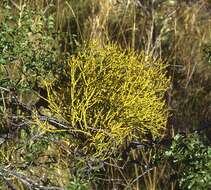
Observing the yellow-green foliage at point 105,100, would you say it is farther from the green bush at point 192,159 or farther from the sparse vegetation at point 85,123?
the green bush at point 192,159

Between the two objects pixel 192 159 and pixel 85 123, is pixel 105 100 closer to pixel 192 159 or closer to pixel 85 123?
pixel 85 123

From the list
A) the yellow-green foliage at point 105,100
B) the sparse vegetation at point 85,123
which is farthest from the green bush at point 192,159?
the yellow-green foliage at point 105,100

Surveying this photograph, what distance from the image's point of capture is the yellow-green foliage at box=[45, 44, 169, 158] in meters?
1.69

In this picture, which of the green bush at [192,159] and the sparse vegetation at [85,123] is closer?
the green bush at [192,159]

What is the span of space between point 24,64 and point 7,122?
0.67ft

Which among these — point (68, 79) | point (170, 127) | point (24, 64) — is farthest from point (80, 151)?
point (170, 127)

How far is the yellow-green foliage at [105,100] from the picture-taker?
5.53 feet

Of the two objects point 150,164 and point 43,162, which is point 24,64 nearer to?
point 43,162

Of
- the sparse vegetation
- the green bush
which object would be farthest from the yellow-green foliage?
the green bush

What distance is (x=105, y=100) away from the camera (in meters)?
1.70

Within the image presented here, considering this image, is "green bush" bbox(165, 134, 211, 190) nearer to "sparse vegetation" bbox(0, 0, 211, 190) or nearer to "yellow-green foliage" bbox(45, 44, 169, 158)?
"sparse vegetation" bbox(0, 0, 211, 190)

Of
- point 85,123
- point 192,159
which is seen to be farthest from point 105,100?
point 192,159

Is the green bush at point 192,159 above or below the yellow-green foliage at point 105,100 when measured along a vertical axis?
below

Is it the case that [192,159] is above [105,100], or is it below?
below
